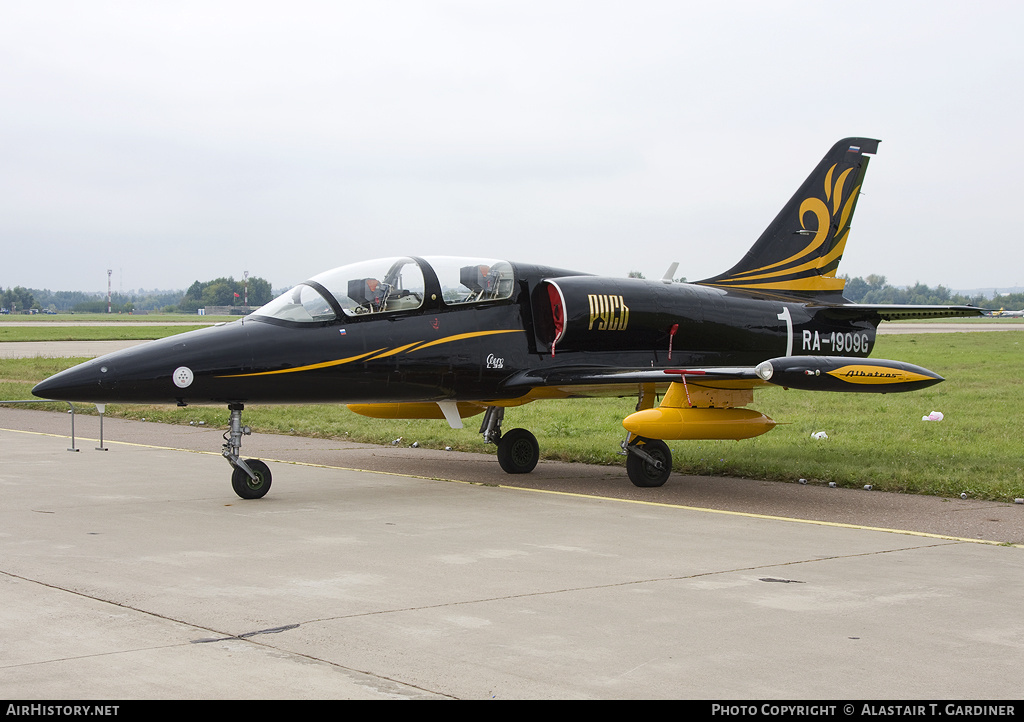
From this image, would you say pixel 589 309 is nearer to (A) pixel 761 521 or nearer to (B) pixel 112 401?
(A) pixel 761 521

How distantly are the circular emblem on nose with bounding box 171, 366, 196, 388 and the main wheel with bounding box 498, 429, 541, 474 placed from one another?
4.40 meters

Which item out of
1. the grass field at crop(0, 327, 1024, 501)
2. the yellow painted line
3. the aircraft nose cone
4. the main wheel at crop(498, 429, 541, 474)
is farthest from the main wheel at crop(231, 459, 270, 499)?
the grass field at crop(0, 327, 1024, 501)

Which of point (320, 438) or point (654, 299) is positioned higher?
point (654, 299)

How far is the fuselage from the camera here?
406 inches

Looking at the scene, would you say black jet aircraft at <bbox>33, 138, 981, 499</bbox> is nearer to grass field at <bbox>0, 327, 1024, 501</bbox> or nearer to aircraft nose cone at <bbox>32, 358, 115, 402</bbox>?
aircraft nose cone at <bbox>32, 358, 115, 402</bbox>

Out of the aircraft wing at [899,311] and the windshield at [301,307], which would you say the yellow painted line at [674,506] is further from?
the aircraft wing at [899,311]

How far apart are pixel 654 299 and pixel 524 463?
2657 millimetres

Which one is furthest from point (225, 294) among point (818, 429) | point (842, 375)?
point (842, 375)

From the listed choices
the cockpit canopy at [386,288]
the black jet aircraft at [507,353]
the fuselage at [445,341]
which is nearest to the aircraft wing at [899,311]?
the black jet aircraft at [507,353]

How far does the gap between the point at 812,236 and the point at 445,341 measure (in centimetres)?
650

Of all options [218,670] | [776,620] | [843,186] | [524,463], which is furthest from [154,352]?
[843,186]

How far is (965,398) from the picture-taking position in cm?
2200

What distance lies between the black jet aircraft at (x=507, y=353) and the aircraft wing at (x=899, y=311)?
34 mm
